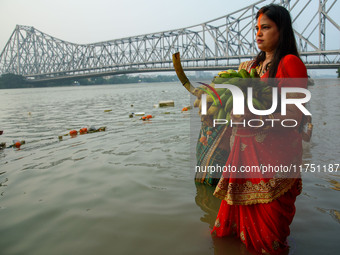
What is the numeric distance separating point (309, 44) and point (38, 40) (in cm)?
6570

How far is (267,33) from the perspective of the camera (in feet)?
5.42

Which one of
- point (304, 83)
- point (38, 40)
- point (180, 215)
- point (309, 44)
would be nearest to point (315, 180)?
point (180, 215)

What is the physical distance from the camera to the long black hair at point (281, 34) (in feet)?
5.26

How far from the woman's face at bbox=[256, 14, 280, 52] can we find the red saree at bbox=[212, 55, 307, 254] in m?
0.15

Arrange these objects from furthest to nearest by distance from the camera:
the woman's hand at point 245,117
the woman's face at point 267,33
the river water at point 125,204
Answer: the river water at point 125,204
the woman's face at point 267,33
the woman's hand at point 245,117

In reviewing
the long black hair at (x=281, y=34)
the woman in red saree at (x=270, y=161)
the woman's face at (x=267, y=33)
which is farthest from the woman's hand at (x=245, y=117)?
the woman's face at (x=267, y=33)

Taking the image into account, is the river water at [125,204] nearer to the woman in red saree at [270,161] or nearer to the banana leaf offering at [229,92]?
the woman in red saree at [270,161]

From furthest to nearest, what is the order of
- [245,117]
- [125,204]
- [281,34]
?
1. [125,204]
2. [281,34]
3. [245,117]

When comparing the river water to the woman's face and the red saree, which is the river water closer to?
Result: the red saree

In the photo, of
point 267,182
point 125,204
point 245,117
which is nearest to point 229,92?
point 245,117

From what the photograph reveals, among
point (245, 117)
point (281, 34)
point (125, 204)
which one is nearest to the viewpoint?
point (245, 117)

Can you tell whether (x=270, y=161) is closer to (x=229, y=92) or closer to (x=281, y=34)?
(x=229, y=92)

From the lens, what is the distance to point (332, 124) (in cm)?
580

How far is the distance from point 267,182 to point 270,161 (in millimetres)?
108
